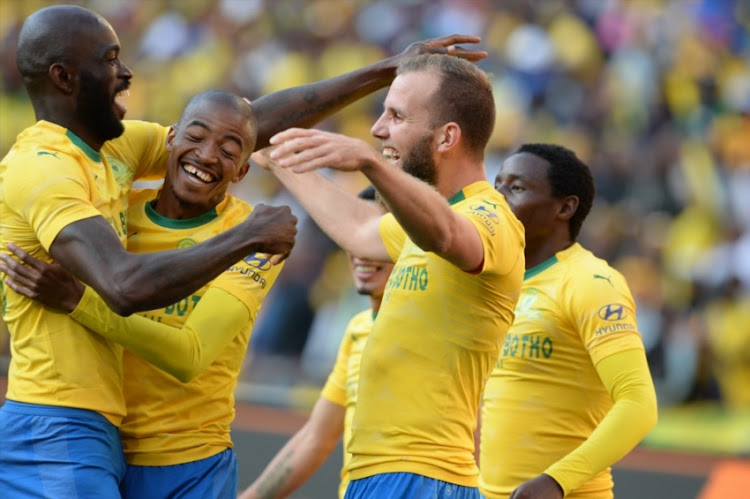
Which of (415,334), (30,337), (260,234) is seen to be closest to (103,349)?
A: (30,337)

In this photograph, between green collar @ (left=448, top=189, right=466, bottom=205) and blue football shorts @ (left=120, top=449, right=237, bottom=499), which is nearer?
green collar @ (left=448, top=189, right=466, bottom=205)

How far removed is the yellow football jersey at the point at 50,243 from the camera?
151 inches

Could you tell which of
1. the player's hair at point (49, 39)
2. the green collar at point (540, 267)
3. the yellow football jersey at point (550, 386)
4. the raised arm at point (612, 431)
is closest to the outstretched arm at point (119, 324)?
the player's hair at point (49, 39)

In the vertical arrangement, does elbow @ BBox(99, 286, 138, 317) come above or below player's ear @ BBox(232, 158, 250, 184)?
below

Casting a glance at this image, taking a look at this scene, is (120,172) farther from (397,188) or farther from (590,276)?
(590,276)

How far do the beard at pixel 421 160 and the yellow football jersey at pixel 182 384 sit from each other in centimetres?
69

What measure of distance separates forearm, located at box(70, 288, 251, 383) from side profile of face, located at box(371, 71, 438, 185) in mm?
804

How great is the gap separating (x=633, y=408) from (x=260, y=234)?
164cm

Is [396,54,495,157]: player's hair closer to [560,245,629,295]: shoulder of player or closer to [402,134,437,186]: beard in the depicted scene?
[402,134,437,186]: beard

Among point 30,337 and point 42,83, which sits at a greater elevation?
point 42,83

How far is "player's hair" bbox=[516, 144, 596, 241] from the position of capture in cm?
520

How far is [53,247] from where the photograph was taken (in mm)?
3795

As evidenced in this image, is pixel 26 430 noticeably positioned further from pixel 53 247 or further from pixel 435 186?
pixel 435 186

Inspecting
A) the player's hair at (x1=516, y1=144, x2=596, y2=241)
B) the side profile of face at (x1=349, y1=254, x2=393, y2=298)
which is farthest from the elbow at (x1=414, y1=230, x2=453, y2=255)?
the side profile of face at (x1=349, y1=254, x2=393, y2=298)
